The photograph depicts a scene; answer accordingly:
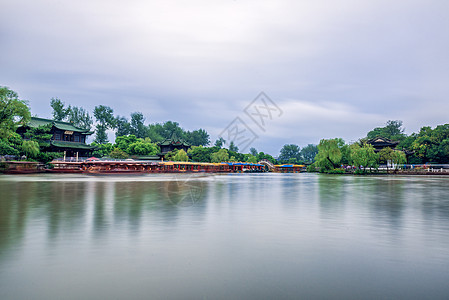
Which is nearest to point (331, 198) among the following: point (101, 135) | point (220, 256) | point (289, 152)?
point (220, 256)

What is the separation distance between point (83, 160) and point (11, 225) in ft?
139

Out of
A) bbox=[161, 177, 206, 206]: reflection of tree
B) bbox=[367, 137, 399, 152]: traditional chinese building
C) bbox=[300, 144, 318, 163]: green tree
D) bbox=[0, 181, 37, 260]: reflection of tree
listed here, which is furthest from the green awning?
bbox=[300, 144, 318, 163]: green tree

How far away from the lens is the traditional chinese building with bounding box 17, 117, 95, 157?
147 feet

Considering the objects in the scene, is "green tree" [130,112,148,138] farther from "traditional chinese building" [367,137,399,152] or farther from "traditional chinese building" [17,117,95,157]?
"traditional chinese building" [367,137,399,152]

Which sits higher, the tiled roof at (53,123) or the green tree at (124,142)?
the tiled roof at (53,123)

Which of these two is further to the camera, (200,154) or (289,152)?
(289,152)

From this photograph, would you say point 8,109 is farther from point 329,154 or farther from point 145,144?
point 329,154

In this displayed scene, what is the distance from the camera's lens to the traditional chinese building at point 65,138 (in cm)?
4473

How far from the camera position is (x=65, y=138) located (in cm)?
4772

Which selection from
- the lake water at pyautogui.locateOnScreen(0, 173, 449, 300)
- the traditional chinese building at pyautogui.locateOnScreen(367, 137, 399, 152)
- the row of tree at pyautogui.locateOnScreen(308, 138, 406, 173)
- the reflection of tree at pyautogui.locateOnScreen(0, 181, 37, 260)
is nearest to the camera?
the lake water at pyautogui.locateOnScreen(0, 173, 449, 300)

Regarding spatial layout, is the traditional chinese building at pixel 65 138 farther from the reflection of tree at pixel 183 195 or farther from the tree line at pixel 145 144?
the reflection of tree at pixel 183 195

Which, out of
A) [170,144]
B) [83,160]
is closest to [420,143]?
[170,144]

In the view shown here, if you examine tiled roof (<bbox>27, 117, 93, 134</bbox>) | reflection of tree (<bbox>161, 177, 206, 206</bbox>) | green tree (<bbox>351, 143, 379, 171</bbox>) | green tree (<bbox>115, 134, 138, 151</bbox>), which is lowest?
reflection of tree (<bbox>161, 177, 206, 206</bbox>)

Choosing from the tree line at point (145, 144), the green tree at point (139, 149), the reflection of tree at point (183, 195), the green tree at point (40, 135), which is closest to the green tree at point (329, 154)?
the tree line at point (145, 144)
